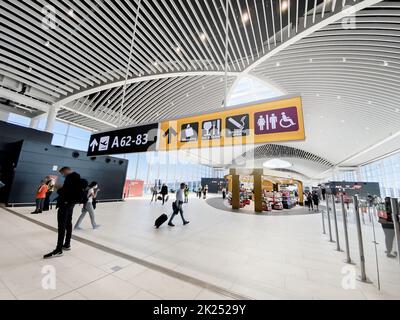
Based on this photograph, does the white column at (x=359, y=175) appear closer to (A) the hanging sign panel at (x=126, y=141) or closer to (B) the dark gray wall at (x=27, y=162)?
(A) the hanging sign panel at (x=126, y=141)

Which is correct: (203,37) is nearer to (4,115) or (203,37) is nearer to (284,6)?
(284,6)

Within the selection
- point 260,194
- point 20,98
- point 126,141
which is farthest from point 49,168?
point 260,194

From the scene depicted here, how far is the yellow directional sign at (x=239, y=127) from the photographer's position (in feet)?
6.13

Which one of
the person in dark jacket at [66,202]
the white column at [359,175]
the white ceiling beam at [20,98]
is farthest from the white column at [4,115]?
the white column at [359,175]

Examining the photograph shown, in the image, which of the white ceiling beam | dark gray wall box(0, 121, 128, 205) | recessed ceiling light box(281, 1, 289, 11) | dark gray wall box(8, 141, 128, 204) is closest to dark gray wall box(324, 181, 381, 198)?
recessed ceiling light box(281, 1, 289, 11)

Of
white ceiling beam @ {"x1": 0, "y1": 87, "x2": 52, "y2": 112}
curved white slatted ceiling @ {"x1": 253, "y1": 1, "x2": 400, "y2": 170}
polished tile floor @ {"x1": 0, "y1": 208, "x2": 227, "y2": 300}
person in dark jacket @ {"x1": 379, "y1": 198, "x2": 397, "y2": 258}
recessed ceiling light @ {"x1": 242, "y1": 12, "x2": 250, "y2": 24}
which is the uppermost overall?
curved white slatted ceiling @ {"x1": 253, "y1": 1, "x2": 400, "y2": 170}

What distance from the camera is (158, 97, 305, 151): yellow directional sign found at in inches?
73.6

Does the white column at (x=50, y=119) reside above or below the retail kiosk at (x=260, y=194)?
above

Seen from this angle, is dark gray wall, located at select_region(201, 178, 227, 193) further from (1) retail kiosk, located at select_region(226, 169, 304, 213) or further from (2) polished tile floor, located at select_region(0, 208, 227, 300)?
(2) polished tile floor, located at select_region(0, 208, 227, 300)

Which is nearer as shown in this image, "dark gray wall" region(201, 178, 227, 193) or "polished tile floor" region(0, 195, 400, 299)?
"polished tile floor" region(0, 195, 400, 299)

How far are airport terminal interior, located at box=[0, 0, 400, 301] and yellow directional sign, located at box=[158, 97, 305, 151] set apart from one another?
2 centimetres

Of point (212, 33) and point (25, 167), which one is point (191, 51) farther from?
point (25, 167)

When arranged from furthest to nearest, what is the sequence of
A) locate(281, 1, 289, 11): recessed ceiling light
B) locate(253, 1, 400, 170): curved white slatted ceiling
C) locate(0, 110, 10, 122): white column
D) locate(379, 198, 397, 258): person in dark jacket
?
1. locate(0, 110, 10, 122): white column
2. locate(253, 1, 400, 170): curved white slatted ceiling
3. locate(281, 1, 289, 11): recessed ceiling light
4. locate(379, 198, 397, 258): person in dark jacket

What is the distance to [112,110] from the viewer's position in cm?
1392
